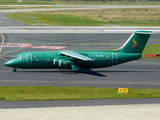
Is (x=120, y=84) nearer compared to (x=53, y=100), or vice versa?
(x=53, y=100)

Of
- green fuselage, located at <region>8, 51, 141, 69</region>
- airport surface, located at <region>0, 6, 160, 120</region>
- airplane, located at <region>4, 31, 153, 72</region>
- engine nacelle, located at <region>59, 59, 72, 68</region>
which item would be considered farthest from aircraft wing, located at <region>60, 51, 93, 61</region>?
airport surface, located at <region>0, 6, 160, 120</region>

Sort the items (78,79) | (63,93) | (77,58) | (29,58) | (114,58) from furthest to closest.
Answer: (114,58) < (29,58) < (77,58) < (78,79) < (63,93)

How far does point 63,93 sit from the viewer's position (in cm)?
3366

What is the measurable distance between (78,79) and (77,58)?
3866 mm

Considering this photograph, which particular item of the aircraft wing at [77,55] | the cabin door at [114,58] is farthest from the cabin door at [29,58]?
the cabin door at [114,58]

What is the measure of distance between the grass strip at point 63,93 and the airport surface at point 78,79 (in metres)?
1.30

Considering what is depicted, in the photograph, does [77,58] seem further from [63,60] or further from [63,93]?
[63,93]

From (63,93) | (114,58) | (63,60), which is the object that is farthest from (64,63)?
(63,93)

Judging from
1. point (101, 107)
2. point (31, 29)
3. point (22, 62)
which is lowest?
point (101, 107)

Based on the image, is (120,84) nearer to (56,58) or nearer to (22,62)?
(56,58)

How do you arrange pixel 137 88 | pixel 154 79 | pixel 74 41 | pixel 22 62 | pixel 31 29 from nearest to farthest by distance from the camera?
pixel 137 88 < pixel 154 79 < pixel 22 62 < pixel 74 41 < pixel 31 29

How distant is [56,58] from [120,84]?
394 inches

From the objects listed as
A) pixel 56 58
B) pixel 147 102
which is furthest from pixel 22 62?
pixel 147 102

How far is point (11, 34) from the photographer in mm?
77625
